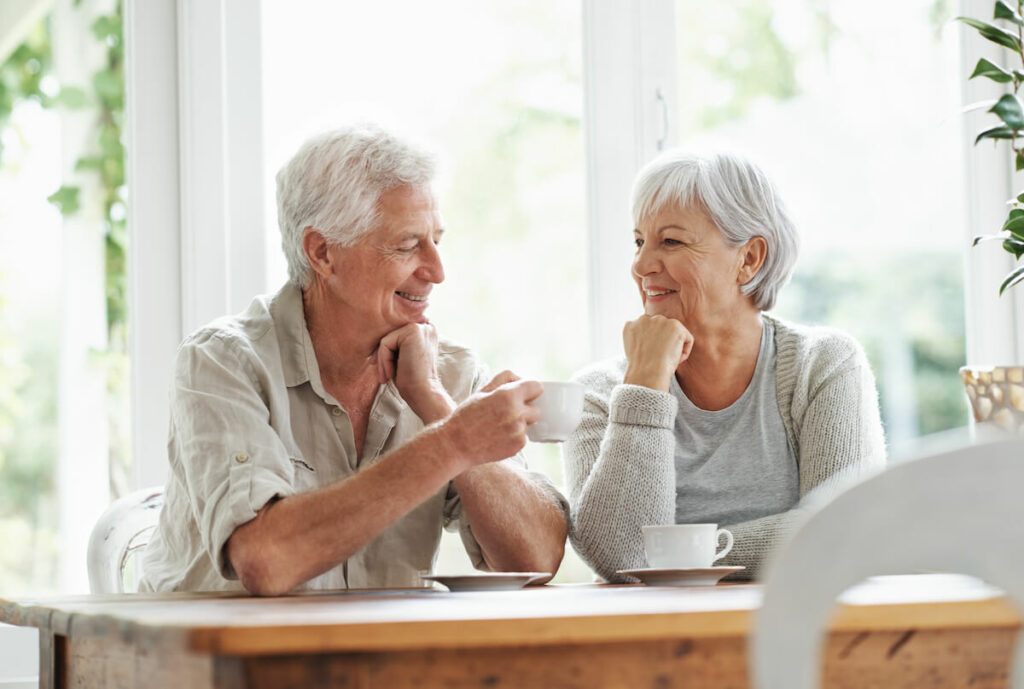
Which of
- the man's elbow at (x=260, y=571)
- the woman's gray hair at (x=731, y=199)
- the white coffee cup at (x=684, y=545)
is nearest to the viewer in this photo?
the man's elbow at (x=260, y=571)

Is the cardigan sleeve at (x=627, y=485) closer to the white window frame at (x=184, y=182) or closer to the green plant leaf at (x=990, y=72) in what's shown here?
the green plant leaf at (x=990, y=72)

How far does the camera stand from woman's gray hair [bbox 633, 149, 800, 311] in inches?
84.8

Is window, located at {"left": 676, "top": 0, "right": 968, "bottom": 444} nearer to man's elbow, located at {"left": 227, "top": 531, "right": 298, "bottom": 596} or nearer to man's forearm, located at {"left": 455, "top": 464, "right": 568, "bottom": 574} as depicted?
man's forearm, located at {"left": 455, "top": 464, "right": 568, "bottom": 574}

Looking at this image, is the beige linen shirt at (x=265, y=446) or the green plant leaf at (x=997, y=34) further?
the green plant leaf at (x=997, y=34)

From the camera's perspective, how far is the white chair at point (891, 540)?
709 millimetres

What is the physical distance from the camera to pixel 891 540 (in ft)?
2.37

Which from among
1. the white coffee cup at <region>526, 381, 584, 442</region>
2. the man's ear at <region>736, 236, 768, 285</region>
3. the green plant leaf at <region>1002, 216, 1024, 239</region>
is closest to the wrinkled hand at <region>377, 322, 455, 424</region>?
the white coffee cup at <region>526, 381, 584, 442</region>

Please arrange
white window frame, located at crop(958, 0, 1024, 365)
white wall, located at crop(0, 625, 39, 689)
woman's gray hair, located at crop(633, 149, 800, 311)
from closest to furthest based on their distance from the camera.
→ woman's gray hair, located at crop(633, 149, 800, 311) → white wall, located at crop(0, 625, 39, 689) → white window frame, located at crop(958, 0, 1024, 365)

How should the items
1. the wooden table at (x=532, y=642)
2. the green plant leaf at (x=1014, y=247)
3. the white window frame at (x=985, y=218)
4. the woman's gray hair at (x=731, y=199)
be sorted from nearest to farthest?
the wooden table at (x=532, y=642), the green plant leaf at (x=1014, y=247), the woman's gray hair at (x=731, y=199), the white window frame at (x=985, y=218)

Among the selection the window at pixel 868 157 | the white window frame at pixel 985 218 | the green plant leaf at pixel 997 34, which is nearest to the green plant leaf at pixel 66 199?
the window at pixel 868 157

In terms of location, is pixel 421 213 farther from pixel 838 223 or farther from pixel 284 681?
pixel 838 223

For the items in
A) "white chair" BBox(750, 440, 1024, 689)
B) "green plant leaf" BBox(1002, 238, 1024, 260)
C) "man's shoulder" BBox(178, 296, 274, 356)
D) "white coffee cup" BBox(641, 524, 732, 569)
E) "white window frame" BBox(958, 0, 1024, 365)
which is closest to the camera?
"white chair" BBox(750, 440, 1024, 689)

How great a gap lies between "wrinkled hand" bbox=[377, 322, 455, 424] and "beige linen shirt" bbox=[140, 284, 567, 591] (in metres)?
0.07

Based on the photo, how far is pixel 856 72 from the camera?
2924 millimetres
